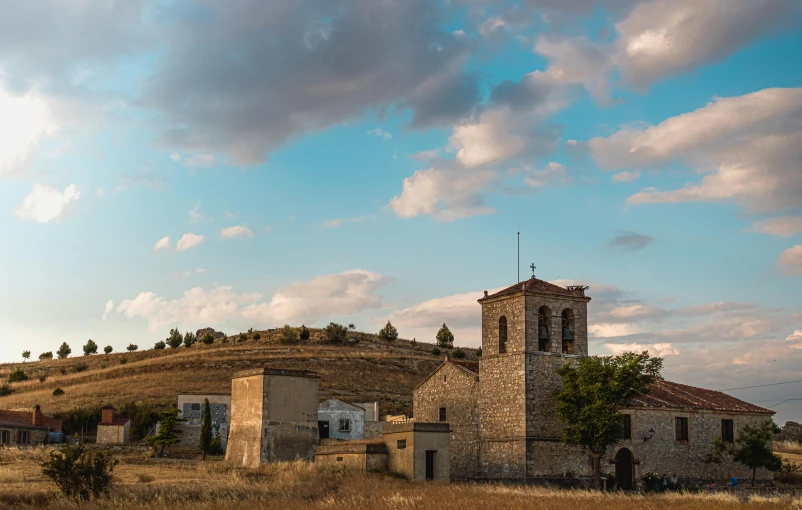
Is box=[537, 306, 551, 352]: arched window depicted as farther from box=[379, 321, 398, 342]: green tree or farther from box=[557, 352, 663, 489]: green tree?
box=[379, 321, 398, 342]: green tree

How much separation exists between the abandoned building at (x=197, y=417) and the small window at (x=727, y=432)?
26503 millimetres

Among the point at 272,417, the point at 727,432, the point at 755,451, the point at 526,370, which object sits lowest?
the point at 755,451

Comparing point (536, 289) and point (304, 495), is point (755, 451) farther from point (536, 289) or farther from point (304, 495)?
point (304, 495)

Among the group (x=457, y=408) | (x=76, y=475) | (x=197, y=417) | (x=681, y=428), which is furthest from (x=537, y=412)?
(x=197, y=417)

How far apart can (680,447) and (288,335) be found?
5420cm

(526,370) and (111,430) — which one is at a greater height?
(526,370)

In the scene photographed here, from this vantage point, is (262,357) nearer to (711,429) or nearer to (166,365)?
(166,365)

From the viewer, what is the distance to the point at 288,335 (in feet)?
291

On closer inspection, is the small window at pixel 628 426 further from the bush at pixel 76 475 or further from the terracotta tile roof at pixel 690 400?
the bush at pixel 76 475

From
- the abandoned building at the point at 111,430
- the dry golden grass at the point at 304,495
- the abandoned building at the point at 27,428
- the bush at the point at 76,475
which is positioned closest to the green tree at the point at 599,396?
the dry golden grass at the point at 304,495

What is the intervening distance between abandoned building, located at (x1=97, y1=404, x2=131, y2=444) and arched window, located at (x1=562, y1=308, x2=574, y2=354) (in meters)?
27.4

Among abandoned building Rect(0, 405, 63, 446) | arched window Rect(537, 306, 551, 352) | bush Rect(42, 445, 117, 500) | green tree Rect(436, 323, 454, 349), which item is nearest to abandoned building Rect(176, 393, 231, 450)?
abandoned building Rect(0, 405, 63, 446)

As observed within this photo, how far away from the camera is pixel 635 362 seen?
35531 millimetres

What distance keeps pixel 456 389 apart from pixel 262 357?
121ft
